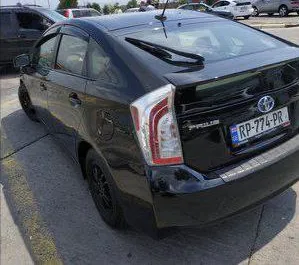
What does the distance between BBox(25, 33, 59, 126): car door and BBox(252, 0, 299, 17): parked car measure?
2188 cm

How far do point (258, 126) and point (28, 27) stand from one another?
395 inches

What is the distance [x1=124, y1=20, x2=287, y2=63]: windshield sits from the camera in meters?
3.20

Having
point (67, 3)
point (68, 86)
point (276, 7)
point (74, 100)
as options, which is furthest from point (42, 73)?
point (67, 3)

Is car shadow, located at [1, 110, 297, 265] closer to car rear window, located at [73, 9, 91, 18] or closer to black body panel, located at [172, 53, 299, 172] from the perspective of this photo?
black body panel, located at [172, 53, 299, 172]

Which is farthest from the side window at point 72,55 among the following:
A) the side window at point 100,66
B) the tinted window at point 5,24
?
the tinted window at point 5,24

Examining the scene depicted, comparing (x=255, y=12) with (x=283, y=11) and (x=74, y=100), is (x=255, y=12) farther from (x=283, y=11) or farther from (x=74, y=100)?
(x=74, y=100)

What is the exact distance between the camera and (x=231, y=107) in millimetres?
2668

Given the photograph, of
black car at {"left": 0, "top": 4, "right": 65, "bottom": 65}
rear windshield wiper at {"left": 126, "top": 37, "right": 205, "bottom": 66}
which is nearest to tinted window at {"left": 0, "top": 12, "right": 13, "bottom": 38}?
black car at {"left": 0, "top": 4, "right": 65, "bottom": 65}

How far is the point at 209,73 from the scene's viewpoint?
8.90ft

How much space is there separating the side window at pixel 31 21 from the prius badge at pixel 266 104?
32.2 ft

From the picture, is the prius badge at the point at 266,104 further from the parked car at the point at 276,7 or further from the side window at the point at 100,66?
the parked car at the point at 276,7

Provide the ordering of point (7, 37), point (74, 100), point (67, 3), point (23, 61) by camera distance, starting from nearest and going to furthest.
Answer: point (74, 100) → point (23, 61) → point (7, 37) → point (67, 3)

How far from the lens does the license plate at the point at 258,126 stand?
2.73 m

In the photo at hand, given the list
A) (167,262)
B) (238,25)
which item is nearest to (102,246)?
(167,262)
